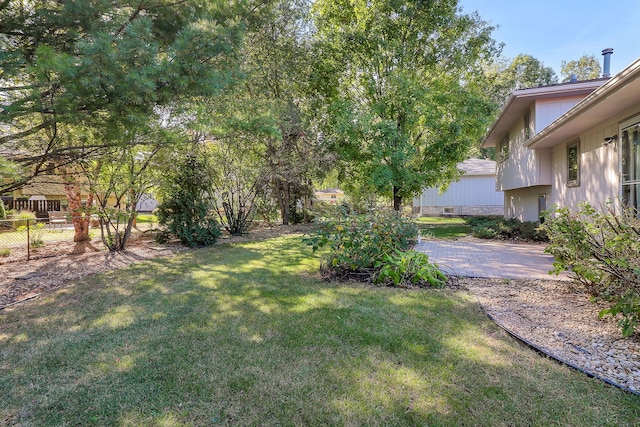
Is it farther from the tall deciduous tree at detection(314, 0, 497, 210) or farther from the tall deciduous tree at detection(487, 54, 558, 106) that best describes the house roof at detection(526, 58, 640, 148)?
the tall deciduous tree at detection(487, 54, 558, 106)

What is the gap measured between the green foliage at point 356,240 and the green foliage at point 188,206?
4775 mm

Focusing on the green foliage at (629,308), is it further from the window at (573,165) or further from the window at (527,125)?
the window at (527,125)

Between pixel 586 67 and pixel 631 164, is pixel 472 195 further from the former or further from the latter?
pixel 631 164

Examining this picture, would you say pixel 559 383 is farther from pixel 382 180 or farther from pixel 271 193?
pixel 271 193

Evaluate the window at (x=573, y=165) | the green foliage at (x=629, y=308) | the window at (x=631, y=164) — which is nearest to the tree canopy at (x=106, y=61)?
the green foliage at (x=629, y=308)

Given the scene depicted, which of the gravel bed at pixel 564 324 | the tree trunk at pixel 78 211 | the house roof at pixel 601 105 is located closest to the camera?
the gravel bed at pixel 564 324

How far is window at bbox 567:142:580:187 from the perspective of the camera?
318 inches

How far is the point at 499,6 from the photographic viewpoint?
1230 centimetres

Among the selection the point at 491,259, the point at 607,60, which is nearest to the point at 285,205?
the point at 491,259

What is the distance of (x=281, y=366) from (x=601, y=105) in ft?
21.2

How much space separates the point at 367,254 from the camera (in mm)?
5711

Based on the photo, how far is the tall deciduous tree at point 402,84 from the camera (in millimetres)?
12961

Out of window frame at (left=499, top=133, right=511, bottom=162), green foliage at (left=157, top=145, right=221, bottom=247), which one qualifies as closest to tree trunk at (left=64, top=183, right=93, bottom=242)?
green foliage at (left=157, top=145, right=221, bottom=247)

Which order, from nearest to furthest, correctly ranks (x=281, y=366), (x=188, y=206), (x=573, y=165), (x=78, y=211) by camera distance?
(x=281, y=366), (x=573, y=165), (x=78, y=211), (x=188, y=206)
